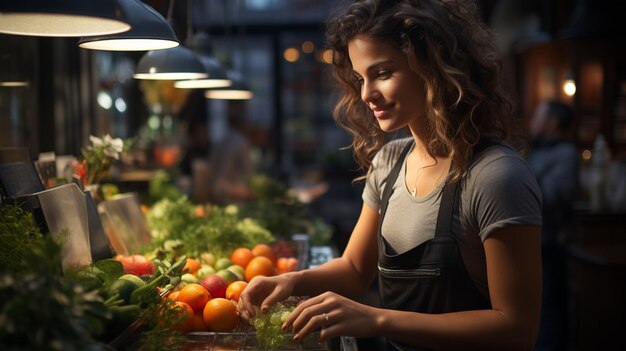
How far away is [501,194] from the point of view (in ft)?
5.97

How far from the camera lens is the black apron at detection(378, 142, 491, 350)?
196cm

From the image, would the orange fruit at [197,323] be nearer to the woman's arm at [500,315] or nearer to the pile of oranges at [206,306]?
the pile of oranges at [206,306]

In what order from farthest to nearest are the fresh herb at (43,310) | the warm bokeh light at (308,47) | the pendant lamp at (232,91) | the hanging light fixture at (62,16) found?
the warm bokeh light at (308,47)
the pendant lamp at (232,91)
the hanging light fixture at (62,16)
the fresh herb at (43,310)

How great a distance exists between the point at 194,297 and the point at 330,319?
0.57 metres

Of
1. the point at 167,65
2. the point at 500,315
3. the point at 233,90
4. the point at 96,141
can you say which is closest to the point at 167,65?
the point at 167,65

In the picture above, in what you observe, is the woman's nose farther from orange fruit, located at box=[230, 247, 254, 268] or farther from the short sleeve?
orange fruit, located at box=[230, 247, 254, 268]

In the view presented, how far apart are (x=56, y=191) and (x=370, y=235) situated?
105 cm

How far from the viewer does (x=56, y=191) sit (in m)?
2.12

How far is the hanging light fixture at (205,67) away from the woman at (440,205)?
1.62 m

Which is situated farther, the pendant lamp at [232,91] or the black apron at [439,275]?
the pendant lamp at [232,91]

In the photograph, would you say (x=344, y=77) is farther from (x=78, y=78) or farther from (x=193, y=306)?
(x=78, y=78)

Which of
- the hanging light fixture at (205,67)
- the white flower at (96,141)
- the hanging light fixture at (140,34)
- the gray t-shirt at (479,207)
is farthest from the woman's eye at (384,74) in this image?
the hanging light fixture at (205,67)

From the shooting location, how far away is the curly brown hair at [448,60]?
1973 mm

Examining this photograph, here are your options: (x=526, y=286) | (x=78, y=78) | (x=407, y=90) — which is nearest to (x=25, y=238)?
(x=407, y=90)
